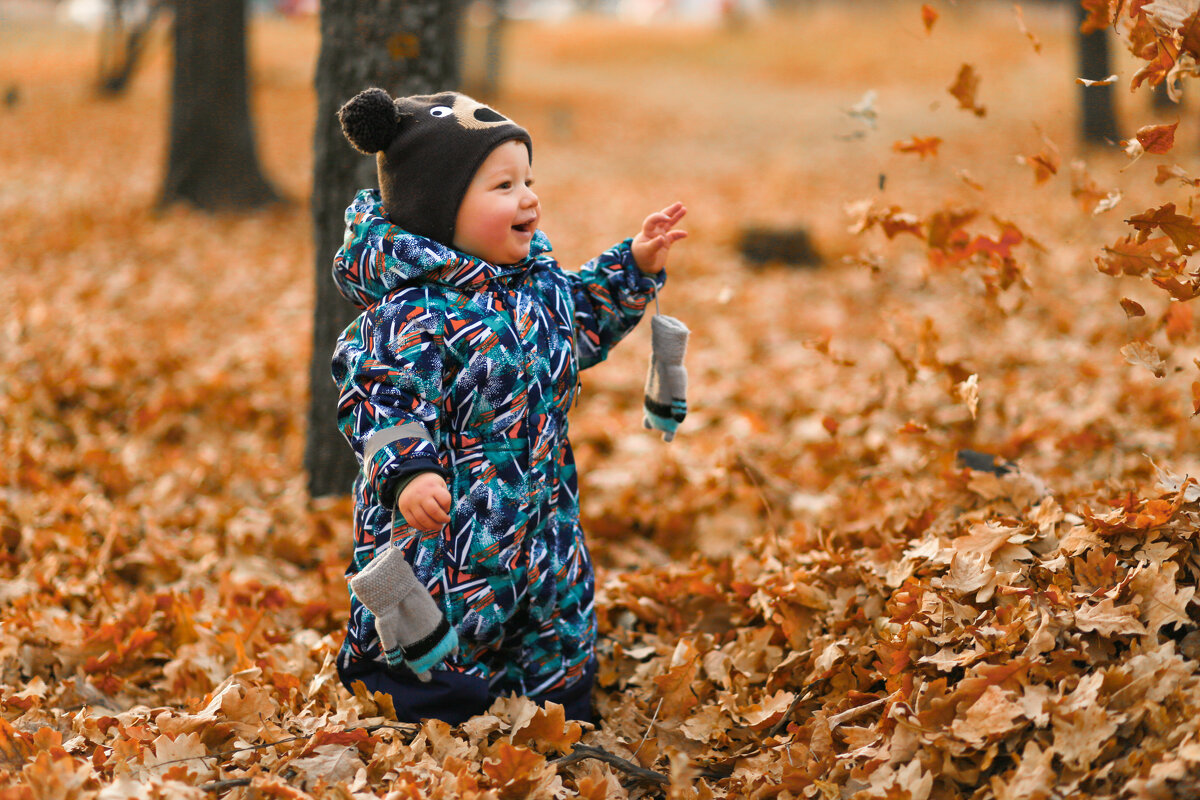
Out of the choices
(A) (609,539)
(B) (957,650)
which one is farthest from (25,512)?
(B) (957,650)

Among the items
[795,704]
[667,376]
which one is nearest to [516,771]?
[795,704]

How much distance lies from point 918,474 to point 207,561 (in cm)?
279

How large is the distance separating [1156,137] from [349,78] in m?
2.64

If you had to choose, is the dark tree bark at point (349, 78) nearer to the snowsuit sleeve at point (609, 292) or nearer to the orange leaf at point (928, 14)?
the snowsuit sleeve at point (609, 292)

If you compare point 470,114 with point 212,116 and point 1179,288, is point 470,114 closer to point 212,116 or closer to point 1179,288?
point 1179,288

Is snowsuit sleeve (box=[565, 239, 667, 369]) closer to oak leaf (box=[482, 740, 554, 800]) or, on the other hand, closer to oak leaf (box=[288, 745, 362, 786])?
oak leaf (box=[482, 740, 554, 800])

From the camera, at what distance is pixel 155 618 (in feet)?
9.90

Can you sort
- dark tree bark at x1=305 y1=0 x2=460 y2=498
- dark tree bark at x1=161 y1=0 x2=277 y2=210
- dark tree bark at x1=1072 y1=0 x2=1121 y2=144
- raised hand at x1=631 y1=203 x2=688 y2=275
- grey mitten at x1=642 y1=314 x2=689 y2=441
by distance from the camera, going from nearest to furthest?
raised hand at x1=631 y1=203 x2=688 y2=275 < grey mitten at x1=642 y1=314 x2=689 y2=441 < dark tree bark at x1=305 y1=0 x2=460 y2=498 < dark tree bark at x1=161 y1=0 x2=277 y2=210 < dark tree bark at x1=1072 y1=0 x2=1121 y2=144

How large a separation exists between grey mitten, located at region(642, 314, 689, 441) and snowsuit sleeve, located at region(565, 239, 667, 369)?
9cm

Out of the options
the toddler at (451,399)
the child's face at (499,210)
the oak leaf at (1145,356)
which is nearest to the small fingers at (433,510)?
the toddler at (451,399)

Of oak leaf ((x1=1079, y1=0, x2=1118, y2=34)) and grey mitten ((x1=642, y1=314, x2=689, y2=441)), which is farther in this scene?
grey mitten ((x1=642, y1=314, x2=689, y2=441))

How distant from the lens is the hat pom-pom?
218 cm

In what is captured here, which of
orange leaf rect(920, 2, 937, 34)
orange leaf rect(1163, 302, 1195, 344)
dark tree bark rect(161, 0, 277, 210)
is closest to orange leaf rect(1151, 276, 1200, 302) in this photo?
orange leaf rect(1163, 302, 1195, 344)

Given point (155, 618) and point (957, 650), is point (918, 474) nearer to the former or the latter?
point (957, 650)
